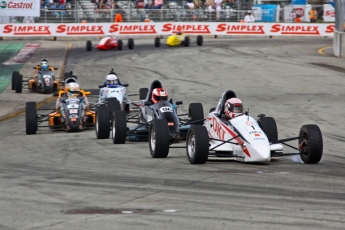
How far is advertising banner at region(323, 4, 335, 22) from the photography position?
60966 millimetres

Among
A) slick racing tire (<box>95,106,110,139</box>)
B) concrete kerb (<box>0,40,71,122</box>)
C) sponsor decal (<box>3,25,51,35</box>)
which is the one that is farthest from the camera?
sponsor decal (<box>3,25,51,35</box>)

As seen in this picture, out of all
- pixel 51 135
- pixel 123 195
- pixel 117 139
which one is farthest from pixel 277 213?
pixel 51 135

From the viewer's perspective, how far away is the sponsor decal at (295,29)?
5719cm

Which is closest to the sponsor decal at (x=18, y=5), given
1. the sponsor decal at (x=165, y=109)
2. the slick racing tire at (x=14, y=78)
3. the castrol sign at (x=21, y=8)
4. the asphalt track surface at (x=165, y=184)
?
the castrol sign at (x=21, y=8)

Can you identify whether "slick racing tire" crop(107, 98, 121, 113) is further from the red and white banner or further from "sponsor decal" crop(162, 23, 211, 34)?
"sponsor decal" crop(162, 23, 211, 34)

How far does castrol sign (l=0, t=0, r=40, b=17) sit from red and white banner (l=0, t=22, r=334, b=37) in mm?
12688

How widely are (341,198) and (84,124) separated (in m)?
10.4

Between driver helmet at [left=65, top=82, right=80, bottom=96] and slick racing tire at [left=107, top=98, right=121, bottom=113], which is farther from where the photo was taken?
driver helmet at [left=65, top=82, right=80, bottom=96]

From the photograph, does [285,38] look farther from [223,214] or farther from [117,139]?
[223,214]

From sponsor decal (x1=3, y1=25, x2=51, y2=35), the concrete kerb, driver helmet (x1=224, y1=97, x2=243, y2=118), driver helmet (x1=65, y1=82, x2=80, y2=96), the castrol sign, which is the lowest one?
the concrete kerb

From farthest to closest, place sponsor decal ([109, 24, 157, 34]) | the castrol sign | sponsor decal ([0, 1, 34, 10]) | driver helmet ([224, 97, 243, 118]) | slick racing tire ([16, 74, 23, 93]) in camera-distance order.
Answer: sponsor decal ([109, 24, 157, 34]) < sponsor decal ([0, 1, 34, 10]) < the castrol sign < slick racing tire ([16, 74, 23, 93]) < driver helmet ([224, 97, 243, 118])

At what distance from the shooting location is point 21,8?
4044 cm

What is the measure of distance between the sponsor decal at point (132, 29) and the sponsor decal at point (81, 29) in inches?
37.1

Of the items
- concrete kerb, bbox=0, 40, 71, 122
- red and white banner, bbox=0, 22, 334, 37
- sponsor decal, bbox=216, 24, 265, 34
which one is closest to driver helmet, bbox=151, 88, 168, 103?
concrete kerb, bbox=0, 40, 71, 122
